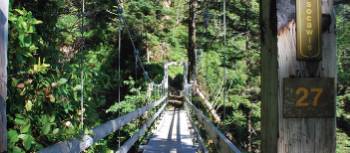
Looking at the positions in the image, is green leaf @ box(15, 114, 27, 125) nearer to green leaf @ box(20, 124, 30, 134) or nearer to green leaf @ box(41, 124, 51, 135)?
green leaf @ box(20, 124, 30, 134)

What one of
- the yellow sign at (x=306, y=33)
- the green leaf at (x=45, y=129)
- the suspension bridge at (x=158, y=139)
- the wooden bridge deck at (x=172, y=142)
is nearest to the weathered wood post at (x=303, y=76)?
the yellow sign at (x=306, y=33)

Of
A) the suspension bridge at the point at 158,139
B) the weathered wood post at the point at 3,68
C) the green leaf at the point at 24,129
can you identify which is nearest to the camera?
the weathered wood post at the point at 3,68

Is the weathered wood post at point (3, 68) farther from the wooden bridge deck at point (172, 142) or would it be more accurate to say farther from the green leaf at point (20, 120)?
the wooden bridge deck at point (172, 142)

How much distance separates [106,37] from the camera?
1652 centimetres

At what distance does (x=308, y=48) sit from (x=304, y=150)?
0.40 m

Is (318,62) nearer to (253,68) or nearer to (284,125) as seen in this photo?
(284,125)

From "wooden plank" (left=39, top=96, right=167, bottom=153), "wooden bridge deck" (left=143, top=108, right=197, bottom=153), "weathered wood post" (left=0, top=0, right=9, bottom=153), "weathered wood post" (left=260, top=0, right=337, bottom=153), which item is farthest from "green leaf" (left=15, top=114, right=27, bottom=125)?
"wooden bridge deck" (left=143, top=108, right=197, bottom=153)

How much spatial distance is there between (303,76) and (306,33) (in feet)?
0.55

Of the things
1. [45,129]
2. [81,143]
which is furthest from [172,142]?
[45,129]

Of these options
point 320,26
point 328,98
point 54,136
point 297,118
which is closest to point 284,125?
point 297,118

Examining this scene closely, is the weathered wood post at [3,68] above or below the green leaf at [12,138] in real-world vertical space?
above

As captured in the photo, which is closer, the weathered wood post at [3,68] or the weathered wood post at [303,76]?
the weathered wood post at [3,68]

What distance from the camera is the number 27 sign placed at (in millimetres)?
2057

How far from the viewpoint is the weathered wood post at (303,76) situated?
81.1 inches
